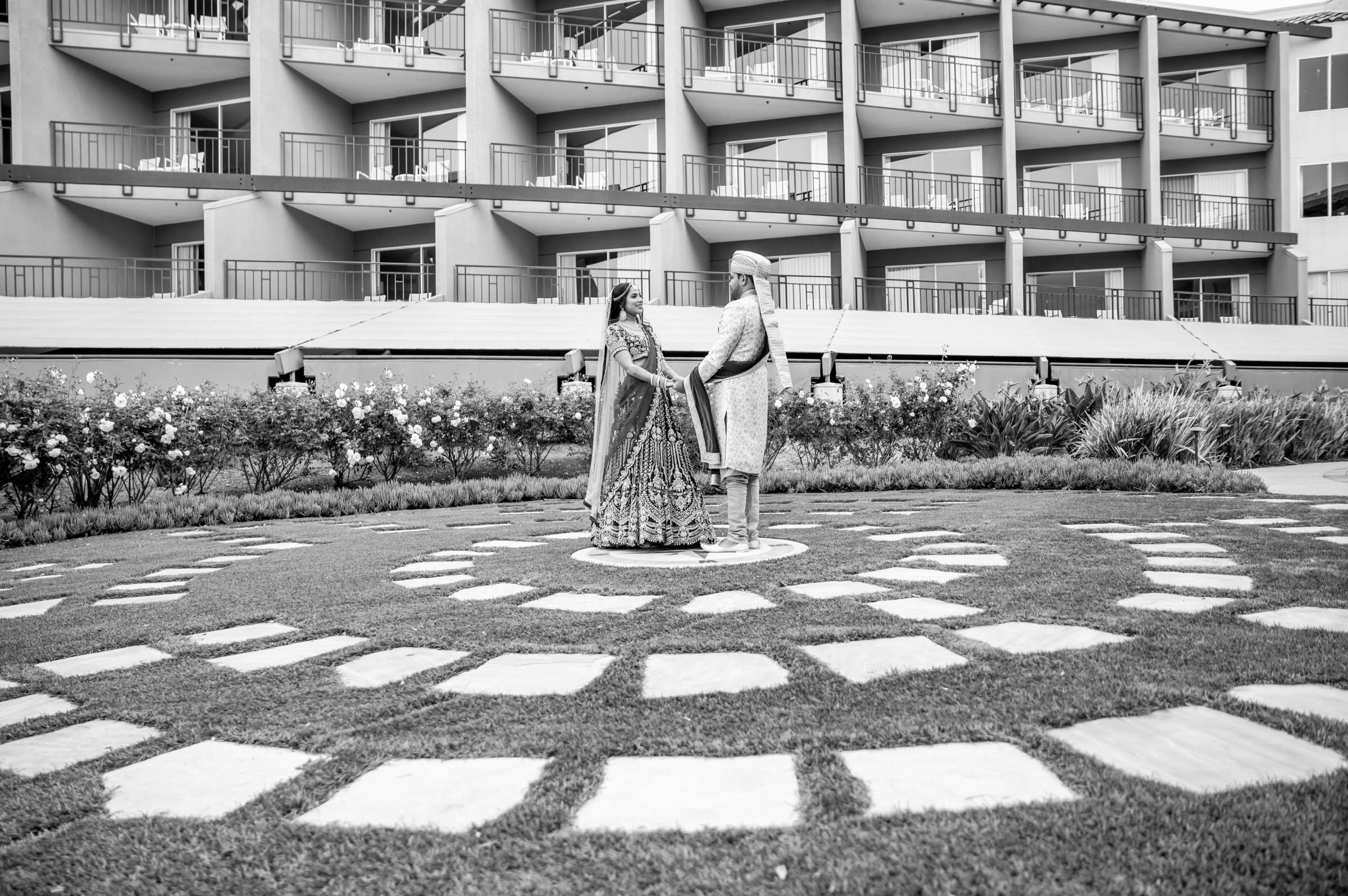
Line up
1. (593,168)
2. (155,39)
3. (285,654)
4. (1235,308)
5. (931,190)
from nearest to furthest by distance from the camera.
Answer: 1. (285,654)
2. (155,39)
3. (593,168)
4. (931,190)
5. (1235,308)

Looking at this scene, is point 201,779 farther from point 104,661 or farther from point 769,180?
point 769,180

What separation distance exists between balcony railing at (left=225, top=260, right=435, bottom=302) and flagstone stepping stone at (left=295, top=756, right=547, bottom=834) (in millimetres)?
19021

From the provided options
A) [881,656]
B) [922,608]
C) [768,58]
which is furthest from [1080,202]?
[881,656]

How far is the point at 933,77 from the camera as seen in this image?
80.3ft

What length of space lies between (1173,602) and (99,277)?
24.0 metres

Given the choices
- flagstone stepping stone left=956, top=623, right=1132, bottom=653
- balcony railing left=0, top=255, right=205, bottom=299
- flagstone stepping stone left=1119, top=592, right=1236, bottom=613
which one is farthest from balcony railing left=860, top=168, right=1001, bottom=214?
flagstone stepping stone left=956, top=623, right=1132, bottom=653

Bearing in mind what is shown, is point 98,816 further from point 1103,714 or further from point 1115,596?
point 1115,596

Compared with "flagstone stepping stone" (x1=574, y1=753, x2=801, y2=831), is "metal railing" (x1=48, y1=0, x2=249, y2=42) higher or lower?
higher

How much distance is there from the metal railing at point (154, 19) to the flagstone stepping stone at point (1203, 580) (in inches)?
904

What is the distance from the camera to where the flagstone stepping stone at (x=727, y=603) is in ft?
12.9

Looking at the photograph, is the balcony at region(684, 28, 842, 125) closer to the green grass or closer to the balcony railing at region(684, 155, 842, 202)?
the balcony railing at region(684, 155, 842, 202)

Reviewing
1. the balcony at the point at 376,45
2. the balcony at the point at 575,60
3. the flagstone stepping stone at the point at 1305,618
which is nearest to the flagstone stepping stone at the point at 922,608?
the flagstone stepping stone at the point at 1305,618

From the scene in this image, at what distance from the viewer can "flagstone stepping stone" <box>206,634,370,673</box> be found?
331 centimetres

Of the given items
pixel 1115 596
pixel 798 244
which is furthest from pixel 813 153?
pixel 1115 596
